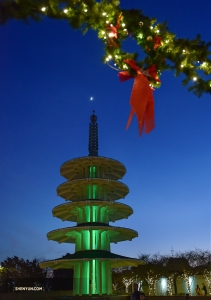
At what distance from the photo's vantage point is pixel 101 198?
31.8 meters

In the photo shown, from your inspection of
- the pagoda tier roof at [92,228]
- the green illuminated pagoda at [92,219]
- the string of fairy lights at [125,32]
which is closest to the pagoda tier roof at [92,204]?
the green illuminated pagoda at [92,219]

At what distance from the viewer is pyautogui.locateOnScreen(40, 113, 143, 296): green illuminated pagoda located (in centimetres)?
2781

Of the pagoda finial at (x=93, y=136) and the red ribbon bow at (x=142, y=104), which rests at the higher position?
the pagoda finial at (x=93, y=136)

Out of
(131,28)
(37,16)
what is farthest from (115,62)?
(37,16)

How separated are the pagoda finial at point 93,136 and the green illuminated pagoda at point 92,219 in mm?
113

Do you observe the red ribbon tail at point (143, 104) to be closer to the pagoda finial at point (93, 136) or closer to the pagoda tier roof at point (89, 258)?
the pagoda tier roof at point (89, 258)

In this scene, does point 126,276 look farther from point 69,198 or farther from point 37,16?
point 37,16

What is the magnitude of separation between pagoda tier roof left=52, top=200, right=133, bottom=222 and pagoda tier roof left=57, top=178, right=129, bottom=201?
67.4 inches

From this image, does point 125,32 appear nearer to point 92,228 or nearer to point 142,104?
point 142,104

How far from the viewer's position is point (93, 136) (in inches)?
1473

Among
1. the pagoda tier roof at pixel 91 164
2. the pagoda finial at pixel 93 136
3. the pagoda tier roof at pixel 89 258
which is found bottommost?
the pagoda tier roof at pixel 89 258

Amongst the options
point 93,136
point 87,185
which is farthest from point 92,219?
point 93,136

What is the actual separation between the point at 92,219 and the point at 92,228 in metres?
2.47

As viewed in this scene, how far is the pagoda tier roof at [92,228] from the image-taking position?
27984 millimetres
